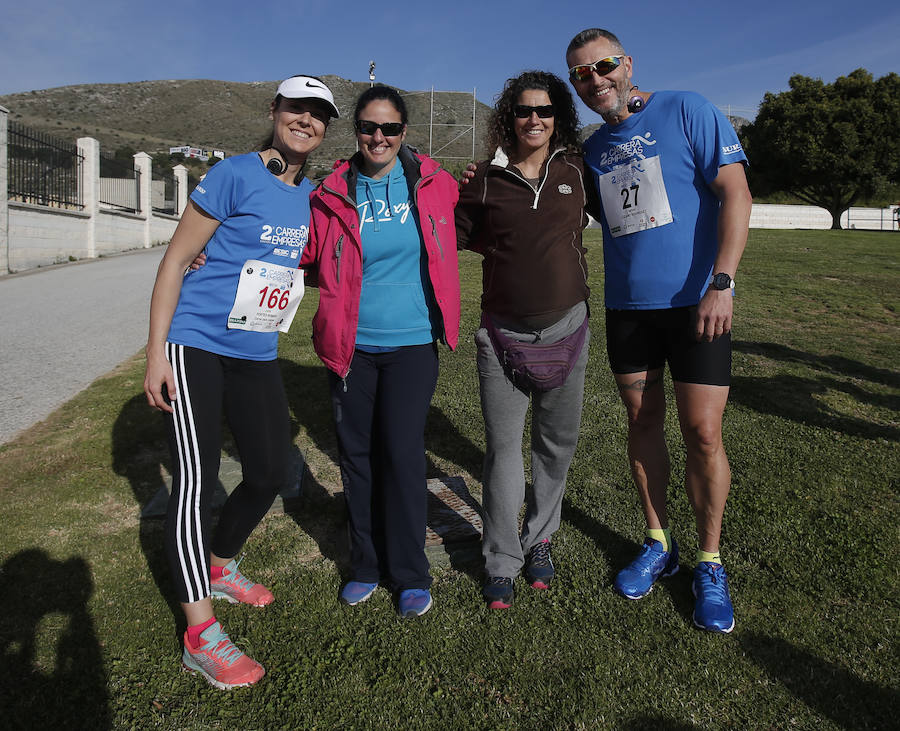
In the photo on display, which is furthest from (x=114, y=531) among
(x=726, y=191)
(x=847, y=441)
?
(x=847, y=441)

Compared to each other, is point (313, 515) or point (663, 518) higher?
point (663, 518)

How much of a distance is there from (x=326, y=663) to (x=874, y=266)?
56.8ft

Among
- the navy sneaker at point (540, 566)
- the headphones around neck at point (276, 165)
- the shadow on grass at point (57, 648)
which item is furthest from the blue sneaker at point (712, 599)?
the headphones around neck at point (276, 165)

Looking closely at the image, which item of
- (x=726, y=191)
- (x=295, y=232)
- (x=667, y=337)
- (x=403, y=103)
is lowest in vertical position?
(x=667, y=337)

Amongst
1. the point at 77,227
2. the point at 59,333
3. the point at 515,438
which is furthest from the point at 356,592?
the point at 77,227

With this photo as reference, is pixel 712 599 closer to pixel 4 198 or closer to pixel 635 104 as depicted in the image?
pixel 635 104

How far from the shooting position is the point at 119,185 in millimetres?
20453

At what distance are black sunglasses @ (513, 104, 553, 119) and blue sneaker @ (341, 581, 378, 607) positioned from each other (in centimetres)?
213

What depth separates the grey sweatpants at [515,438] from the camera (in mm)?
2717

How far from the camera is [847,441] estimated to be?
15.5 ft

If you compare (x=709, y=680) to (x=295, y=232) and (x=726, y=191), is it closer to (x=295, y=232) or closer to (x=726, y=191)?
(x=726, y=191)

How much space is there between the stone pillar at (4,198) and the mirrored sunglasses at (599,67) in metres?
14.5

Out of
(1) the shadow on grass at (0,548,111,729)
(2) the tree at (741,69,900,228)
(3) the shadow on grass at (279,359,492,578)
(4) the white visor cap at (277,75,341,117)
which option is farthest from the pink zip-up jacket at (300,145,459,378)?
(2) the tree at (741,69,900,228)

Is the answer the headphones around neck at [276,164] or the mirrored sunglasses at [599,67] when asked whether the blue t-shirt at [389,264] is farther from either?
the mirrored sunglasses at [599,67]
